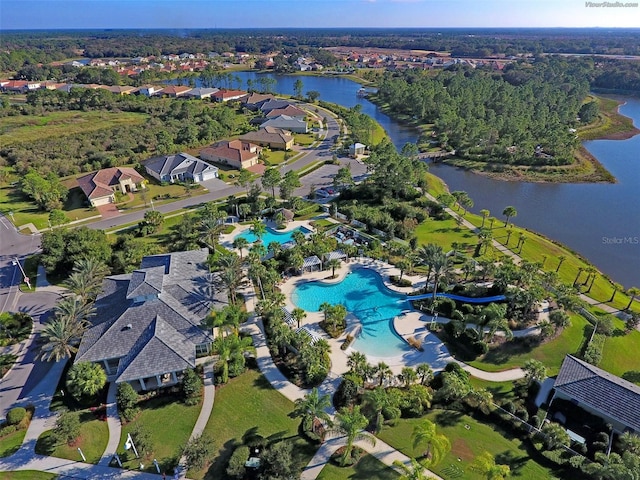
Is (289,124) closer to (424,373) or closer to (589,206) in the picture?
(589,206)

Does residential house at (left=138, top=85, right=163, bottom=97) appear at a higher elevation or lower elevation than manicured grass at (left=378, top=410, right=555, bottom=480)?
higher

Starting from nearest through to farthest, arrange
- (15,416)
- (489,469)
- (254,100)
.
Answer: (489,469), (15,416), (254,100)

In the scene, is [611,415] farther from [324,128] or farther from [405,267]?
[324,128]

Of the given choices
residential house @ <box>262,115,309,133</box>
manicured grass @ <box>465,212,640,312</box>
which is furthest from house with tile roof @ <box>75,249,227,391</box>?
residential house @ <box>262,115,309,133</box>

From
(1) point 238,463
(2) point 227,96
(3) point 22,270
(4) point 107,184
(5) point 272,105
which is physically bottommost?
(1) point 238,463

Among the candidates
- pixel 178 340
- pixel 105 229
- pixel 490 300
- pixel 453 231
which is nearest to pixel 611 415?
pixel 490 300

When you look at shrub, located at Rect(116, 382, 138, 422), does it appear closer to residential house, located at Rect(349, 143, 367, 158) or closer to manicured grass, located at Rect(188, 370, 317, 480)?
manicured grass, located at Rect(188, 370, 317, 480)

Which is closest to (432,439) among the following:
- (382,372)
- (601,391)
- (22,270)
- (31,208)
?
(382,372)
